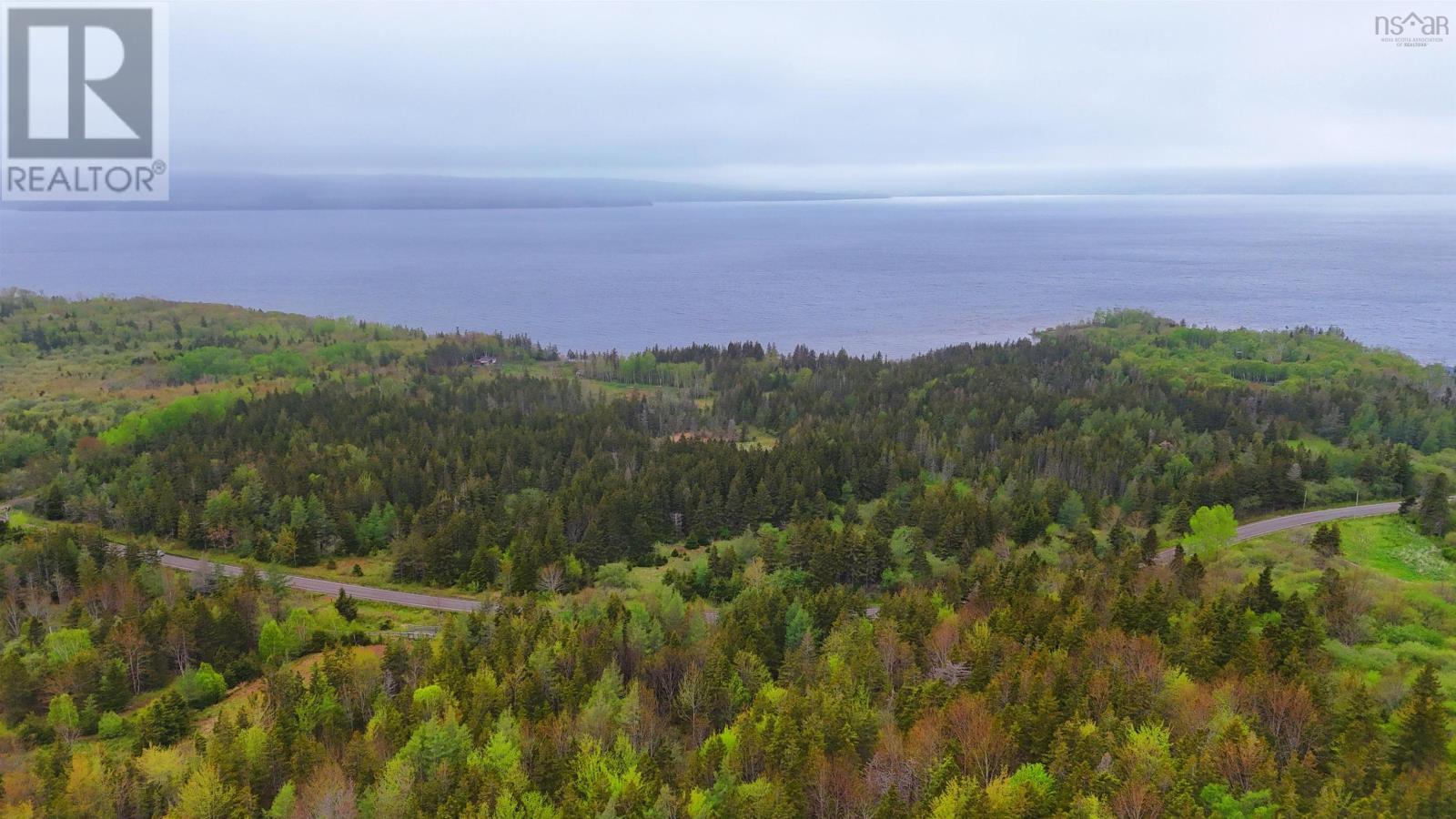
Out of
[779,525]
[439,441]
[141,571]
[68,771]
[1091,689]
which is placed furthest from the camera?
[439,441]

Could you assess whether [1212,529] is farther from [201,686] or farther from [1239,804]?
[201,686]

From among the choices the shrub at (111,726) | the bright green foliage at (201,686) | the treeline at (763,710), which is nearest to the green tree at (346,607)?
the treeline at (763,710)

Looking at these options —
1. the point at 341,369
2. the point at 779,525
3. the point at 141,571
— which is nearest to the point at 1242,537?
the point at 779,525

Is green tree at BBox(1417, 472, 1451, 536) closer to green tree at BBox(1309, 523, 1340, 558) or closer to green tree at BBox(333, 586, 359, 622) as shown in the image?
green tree at BBox(1309, 523, 1340, 558)

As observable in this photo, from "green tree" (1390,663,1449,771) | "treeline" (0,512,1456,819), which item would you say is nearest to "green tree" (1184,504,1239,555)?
"treeline" (0,512,1456,819)

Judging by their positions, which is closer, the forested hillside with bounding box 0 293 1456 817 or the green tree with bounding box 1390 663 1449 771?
the green tree with bounding box 1390 663 1449 771

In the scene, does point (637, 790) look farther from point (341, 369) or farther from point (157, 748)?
point (341, 369)
